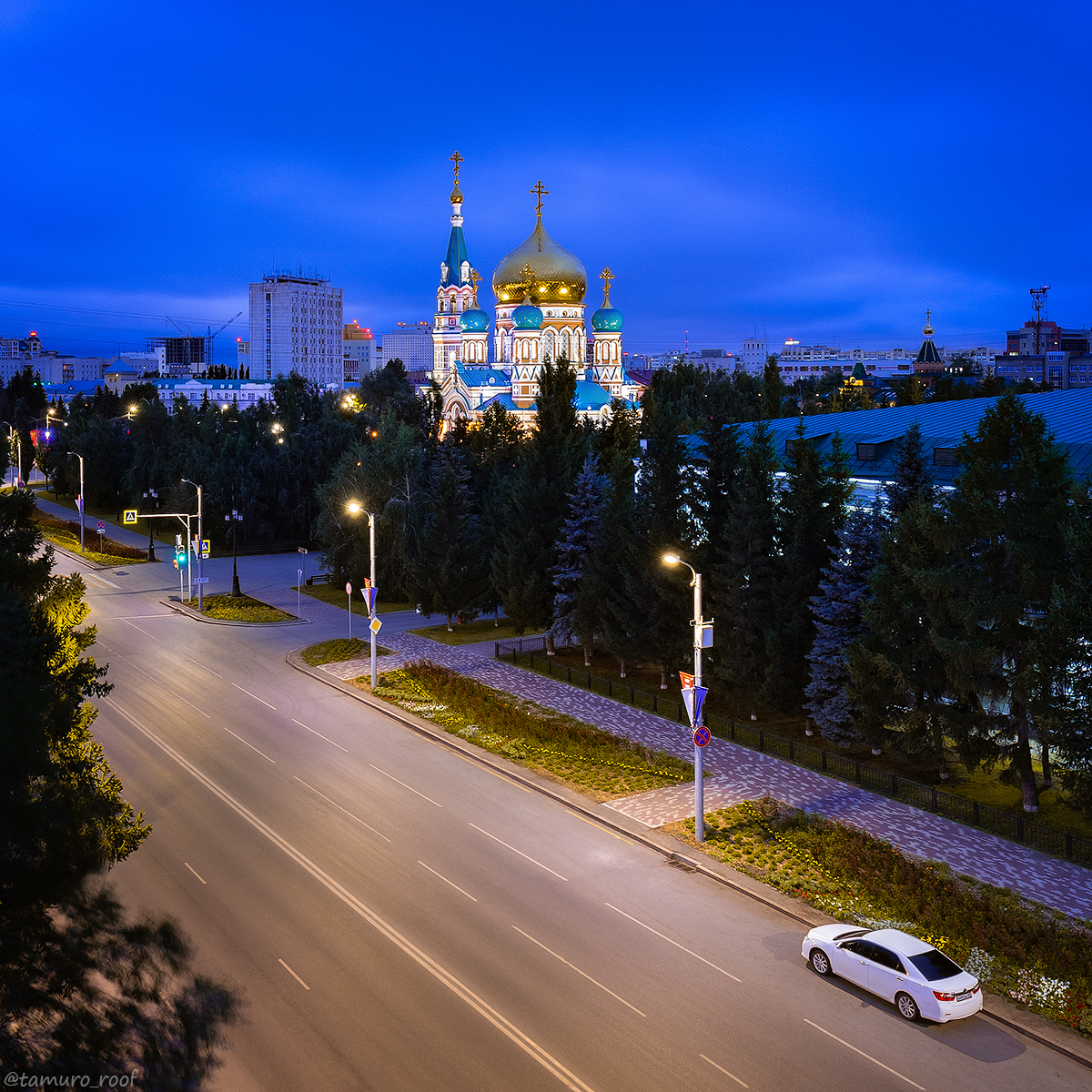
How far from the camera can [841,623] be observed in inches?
1097

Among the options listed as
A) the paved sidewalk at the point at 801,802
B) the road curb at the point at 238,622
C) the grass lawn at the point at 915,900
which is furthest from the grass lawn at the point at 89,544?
the grass lawn at the point at 915,900

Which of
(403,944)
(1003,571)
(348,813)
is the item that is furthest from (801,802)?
(403,944)

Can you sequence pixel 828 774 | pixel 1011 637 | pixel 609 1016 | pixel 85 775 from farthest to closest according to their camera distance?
pixel 828 774
pixel 1011 637
pixel 85 775
pixel 609 1016

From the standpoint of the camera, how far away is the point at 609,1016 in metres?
15.3

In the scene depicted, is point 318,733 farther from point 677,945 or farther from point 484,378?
point 484,378

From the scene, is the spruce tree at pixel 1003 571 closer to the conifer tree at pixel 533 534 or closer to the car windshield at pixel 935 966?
the car windshield at pixel 935 966

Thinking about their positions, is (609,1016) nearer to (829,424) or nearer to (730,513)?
(730,513)

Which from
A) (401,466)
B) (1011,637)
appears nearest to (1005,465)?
(1011,637)

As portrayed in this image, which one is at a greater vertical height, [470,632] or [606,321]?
[606,321]

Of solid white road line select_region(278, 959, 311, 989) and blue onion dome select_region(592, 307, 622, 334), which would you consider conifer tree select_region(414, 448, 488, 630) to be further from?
blue onion dome select_region(592, 307, 622, 334)

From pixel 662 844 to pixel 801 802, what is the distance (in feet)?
14.9

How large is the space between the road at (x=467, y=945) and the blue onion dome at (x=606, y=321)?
7528 cm

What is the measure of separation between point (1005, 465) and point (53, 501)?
279 ft

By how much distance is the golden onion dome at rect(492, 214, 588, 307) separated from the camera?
94.5 metres
